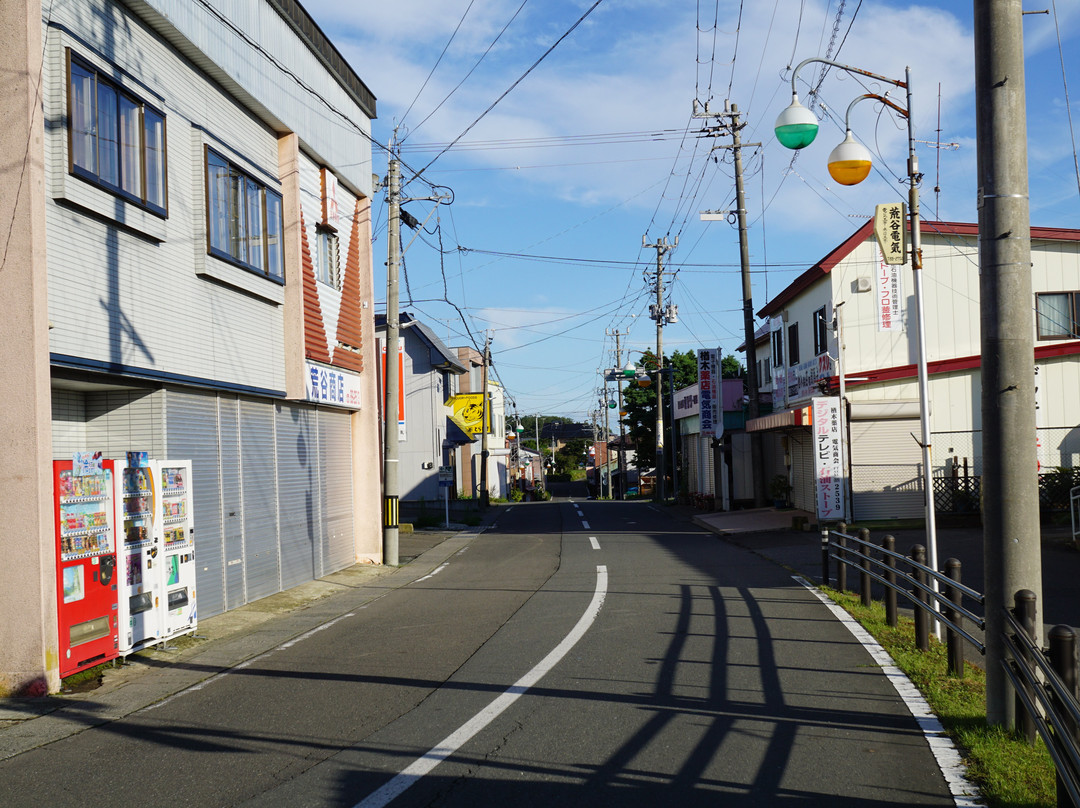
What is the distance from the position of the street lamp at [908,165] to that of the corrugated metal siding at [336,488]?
1099 centimetres

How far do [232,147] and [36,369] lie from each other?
6.51 metres

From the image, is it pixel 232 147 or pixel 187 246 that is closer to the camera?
pixel 187 246

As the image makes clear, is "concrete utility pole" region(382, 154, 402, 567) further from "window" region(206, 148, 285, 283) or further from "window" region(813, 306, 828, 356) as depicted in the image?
"window" region(813, 306, 828, 356)

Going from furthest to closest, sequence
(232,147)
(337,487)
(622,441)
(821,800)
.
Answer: (622,441)
(337,487)
(232,147)
(821,800)

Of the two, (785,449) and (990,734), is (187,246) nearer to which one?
(990,734)

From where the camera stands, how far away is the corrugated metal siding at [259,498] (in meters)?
13.9

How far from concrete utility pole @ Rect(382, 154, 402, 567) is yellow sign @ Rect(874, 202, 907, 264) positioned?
10.4 metres

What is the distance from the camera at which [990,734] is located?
602 centimetres

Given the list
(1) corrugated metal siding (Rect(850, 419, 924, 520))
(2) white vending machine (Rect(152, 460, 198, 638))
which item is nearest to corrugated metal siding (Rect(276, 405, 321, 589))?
(2) white vending machine (Rect(152, 460, 198, 638))

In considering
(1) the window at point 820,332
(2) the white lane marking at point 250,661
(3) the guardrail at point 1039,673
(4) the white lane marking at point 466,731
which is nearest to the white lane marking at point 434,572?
(2) the white lane marking at point 250,661

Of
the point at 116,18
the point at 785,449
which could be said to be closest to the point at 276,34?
the point at 116,18

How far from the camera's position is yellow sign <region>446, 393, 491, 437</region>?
129 feet

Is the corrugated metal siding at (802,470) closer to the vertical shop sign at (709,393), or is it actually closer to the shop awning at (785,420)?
the shop awning at (785,420)

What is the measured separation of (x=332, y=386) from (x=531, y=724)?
11.8 metres
